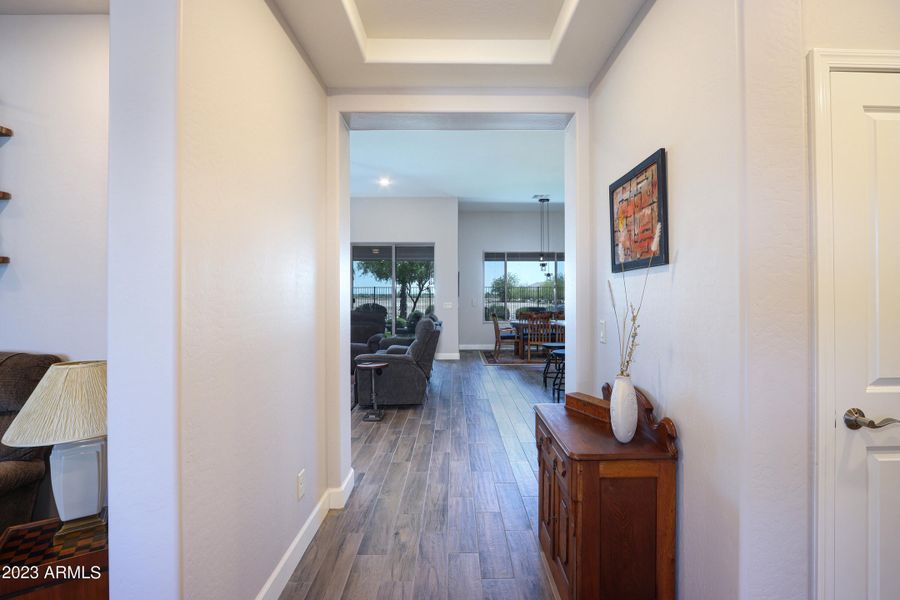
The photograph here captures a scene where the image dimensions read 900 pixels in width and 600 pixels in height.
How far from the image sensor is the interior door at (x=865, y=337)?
1.24 m

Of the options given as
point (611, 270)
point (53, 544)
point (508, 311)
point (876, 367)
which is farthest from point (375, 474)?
point (508, 311)

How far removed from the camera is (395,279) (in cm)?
836

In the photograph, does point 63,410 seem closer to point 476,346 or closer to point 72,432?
point 72,432

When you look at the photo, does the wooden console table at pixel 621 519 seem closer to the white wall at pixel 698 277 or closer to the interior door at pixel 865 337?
the white wall at pixel 698 277

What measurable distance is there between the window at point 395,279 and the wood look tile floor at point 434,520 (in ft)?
13.2

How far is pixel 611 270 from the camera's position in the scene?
2238 mm

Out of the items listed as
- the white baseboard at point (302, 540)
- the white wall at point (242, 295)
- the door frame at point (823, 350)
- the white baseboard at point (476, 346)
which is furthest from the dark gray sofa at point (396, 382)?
the white baseboard at point (476, 346)

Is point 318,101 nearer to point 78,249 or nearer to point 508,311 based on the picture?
point 78,249

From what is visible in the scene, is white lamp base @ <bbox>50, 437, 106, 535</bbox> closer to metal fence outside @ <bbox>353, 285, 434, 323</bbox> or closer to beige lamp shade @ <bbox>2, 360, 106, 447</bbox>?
beige lamp shade @ <bbox>2, 360, 106, 447</bbox>

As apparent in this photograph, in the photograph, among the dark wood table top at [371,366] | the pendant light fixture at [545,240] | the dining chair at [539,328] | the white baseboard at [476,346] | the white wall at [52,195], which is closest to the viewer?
the white wall at [52,195]

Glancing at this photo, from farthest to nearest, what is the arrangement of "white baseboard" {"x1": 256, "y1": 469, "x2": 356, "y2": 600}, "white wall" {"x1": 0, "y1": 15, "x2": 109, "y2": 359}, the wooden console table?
"white wall" {"x1": 0, "y1": 15, "x2": 109, "y2": 359} → "white baseboard" {"x1": 256, "y1": 469, "x2": 356, "y2": 600} → the wooden console table

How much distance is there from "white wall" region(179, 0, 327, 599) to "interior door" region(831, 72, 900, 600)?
2.05 m

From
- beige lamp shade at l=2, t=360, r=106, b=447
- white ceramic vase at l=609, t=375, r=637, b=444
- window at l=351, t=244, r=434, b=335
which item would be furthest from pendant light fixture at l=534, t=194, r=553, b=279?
beige lamp shade at l=2, t=360, r=106, b=447

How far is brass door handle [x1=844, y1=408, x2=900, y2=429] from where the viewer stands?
4.00 feet
